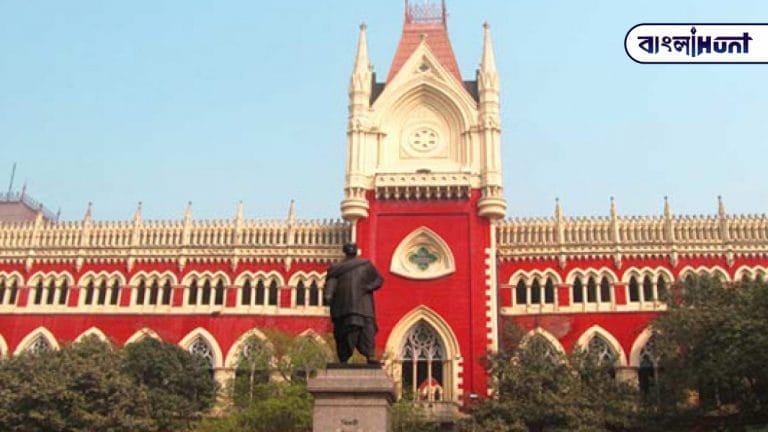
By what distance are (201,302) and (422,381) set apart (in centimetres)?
1079

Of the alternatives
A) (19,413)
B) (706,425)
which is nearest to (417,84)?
(706,425)

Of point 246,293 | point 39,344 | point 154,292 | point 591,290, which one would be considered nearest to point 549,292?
point 591,290

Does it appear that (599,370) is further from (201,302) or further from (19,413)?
(19,413)

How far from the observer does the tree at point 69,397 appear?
29.9 m

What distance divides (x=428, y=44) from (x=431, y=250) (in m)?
10.6

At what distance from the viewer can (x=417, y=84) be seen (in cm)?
3881

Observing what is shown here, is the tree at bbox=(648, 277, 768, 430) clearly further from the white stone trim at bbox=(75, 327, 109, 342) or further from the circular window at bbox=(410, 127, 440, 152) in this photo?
the white stone trim at bbox=(75, 327, 109, 342)

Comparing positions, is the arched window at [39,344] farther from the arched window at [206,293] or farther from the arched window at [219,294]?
the arched window at [219,294]

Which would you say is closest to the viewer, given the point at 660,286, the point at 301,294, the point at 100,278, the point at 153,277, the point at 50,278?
the point at 660,286

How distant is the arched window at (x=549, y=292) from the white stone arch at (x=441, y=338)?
490 centimetres

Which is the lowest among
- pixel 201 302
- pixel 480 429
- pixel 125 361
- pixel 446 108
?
pixel 480 429

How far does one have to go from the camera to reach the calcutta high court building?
35.3m

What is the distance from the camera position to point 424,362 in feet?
115

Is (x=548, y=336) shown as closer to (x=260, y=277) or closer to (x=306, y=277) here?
(x=306, y=277)
